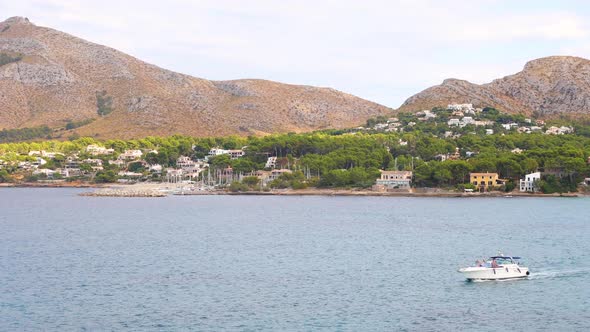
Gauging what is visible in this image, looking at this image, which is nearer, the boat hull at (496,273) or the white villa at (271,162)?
the boat hull at (496,273)

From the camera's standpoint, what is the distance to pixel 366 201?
123250 mm

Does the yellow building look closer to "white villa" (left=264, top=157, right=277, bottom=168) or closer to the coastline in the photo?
the coastline

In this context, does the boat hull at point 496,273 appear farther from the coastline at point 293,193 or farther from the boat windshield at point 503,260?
the coastline at point 293,193

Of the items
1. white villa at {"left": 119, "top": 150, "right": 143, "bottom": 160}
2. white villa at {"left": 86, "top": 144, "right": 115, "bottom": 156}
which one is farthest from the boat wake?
white villa at {"left": 86, "top": 144, "right": 115, "bottom": 156}

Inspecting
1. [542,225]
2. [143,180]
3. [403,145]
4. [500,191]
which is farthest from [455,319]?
[143,180]

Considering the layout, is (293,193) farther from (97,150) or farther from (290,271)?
(290,271)

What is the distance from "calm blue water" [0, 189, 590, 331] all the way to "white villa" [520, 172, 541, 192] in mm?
27848

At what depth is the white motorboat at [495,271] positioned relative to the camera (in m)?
49.5

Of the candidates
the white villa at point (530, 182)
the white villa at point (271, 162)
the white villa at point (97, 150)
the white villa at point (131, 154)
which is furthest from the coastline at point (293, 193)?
the white villa at point (97, 150)

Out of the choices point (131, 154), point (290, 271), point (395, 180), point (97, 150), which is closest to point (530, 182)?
point (395, 180)

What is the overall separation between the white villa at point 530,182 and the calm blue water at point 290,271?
27848 millimetres

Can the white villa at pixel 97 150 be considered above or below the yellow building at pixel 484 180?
above

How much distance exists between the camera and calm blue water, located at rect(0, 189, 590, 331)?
130 feet

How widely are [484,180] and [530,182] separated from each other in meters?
7.16
